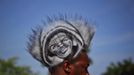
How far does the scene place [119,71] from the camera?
312cm

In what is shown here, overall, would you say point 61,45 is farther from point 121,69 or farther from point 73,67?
point 121,69

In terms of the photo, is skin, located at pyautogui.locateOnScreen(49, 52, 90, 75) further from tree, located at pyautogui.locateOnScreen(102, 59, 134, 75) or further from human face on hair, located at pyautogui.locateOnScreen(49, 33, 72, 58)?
tree, located at pyautogui.locateOnScreen(102, 59, 134, 75)

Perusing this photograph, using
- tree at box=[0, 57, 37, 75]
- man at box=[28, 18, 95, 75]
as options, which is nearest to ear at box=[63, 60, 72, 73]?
man at box=[28, 18, 95, 75]

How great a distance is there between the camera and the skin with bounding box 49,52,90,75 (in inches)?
61.2

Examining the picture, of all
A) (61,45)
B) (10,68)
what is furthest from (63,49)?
(10,68)

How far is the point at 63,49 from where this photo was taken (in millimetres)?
1571

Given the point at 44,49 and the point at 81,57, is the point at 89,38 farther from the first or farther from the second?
the point at 44,49

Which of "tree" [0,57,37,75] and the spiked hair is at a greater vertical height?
"tree" [0,57,37,75]

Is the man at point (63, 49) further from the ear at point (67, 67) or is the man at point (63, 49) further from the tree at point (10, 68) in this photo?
the tree at point (10, 68)

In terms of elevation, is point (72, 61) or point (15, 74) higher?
point (15, 74)

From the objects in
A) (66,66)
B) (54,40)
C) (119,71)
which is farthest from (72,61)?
(119,71)

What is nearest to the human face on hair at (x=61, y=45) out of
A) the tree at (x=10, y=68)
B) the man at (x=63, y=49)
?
the man at (x=63, y=49)

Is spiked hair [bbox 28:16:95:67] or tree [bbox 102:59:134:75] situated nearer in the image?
spiked hair [bbox 28:16:95:67]

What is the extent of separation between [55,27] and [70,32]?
0.32ft
